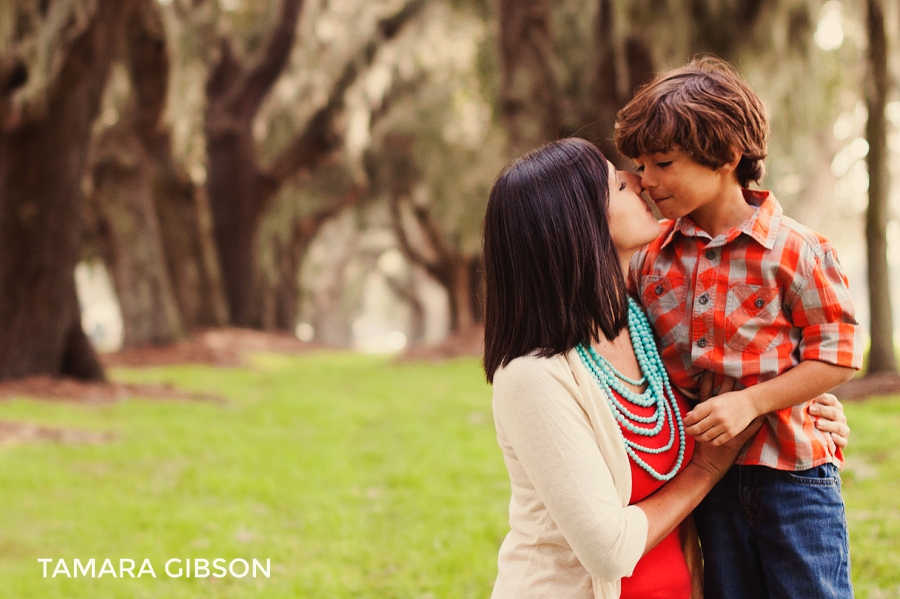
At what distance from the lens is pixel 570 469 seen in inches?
61.4

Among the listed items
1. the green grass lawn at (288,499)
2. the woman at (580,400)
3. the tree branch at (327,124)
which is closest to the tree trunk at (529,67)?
the green grass lawn at (288,499)

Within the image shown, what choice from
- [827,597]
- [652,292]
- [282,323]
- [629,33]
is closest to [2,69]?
[629,33]

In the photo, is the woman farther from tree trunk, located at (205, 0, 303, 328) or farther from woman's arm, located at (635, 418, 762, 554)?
tree trunk, located at (205, 0, 303, 328)

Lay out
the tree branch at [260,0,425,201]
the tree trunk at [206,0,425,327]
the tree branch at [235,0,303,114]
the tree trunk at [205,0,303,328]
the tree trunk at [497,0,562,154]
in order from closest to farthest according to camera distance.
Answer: the tree trunk at [497,0,562,154] → the tree branch at [235,0,303,114] → the tree trunk at [205,0,303,328] → the tree trunk at [206,0,425,327] → the tree branch at [260,0,425,201]

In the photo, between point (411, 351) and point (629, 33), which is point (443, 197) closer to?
point (411, 351)

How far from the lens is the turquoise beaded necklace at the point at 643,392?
168 cm

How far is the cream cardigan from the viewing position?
1558mm

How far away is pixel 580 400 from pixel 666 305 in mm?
447

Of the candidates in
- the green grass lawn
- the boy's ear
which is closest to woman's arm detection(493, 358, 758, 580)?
the boy's ear

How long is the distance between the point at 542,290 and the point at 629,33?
8.68 meters

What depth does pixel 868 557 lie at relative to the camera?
3.69 m

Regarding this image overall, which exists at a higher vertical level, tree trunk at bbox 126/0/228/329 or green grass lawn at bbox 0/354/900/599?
tree trunk at bbox 126/0/228/329

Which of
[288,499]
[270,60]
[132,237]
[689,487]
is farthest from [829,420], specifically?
[270,60]

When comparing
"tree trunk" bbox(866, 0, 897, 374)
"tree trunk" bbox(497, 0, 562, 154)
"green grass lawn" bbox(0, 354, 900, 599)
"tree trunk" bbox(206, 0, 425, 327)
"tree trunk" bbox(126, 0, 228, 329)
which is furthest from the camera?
"tree trunk" bbox(206, 0, 425, 327)
